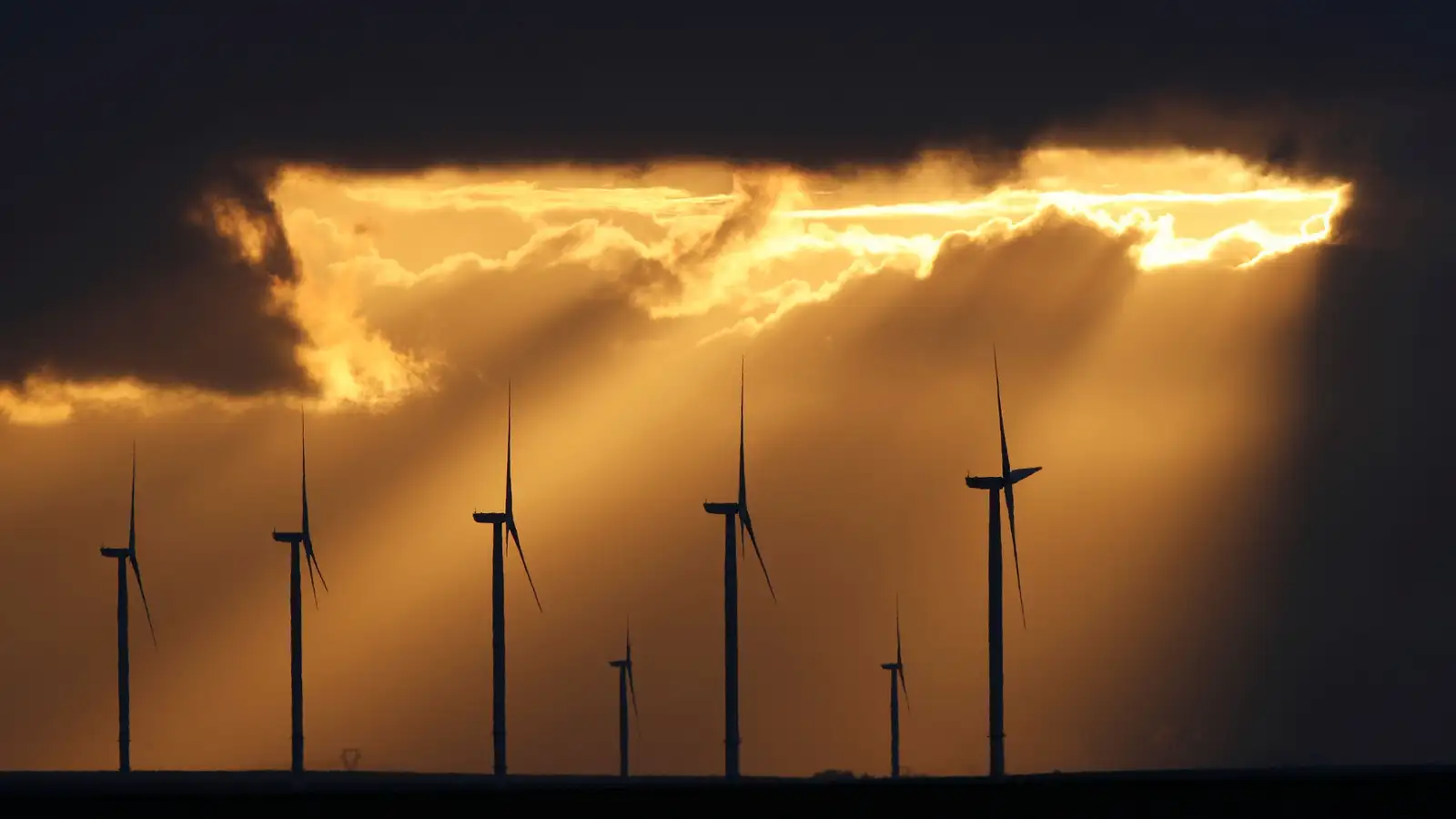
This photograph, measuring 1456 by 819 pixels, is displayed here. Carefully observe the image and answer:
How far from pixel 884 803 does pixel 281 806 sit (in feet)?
78.8

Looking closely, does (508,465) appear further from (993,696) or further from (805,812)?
(805,812)

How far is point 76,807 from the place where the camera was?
132 m

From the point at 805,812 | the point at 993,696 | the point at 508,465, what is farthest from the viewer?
the point at 508,465

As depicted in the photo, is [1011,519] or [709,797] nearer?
[709,797]

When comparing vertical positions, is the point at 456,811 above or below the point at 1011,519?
below

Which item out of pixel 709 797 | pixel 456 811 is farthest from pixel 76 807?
pixel 709 797

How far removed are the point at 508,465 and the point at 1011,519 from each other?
35.1 metres

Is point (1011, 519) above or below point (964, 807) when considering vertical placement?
above

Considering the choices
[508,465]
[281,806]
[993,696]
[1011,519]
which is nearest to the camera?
[281,806]

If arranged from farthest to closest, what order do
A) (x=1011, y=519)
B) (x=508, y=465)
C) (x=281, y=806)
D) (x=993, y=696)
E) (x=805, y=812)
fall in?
1. (x=508, y=465)
2. (x=1011, y=519)
3. (x=993, y=696)
4. (x=281, y=806)
5. (x=805, y=812)

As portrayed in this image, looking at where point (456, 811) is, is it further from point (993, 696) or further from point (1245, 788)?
point (993, 696)

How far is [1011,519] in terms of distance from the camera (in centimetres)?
17912

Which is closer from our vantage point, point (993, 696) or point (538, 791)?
point (538, 791)

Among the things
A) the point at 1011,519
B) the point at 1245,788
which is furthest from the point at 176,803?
the point at 1011,519
